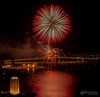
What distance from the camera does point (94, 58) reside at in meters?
55.8

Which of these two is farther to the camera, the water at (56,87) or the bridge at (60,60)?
the bridge at (60,60)

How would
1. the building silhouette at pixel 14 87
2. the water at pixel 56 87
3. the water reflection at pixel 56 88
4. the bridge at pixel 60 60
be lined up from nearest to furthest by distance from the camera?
the building silhouette at pixel 14 87, the water at pixel 56 87, the water reflection at pixel 56 88, the bridge at pixel 60 60

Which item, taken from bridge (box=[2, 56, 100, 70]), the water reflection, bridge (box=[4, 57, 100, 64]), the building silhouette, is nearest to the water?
the water reflection

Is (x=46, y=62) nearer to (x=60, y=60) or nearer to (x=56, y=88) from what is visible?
(x=60, y=60)

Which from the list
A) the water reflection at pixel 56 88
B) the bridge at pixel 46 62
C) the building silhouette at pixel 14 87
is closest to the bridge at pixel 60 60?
the bridge at pixel 46 62

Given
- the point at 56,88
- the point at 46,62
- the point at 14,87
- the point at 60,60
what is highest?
the point at 60,60

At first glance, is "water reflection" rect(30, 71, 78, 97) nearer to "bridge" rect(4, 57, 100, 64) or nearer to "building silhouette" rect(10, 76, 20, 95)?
"building silhouette" rect(10, 76, 20, 95)

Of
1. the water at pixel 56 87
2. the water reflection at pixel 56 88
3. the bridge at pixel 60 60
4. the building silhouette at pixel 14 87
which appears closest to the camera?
the building silhouette at pixel 14 87

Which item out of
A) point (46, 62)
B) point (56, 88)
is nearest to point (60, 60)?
point (46, 62)

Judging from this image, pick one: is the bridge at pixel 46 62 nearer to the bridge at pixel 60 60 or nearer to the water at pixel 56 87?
the bridge at pixel 60 60

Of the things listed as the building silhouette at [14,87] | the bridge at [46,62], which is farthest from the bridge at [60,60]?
the building silhouette at [14,87]

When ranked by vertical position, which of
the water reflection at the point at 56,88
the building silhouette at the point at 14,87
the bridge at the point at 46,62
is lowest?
the water reflection at the point at 56,88

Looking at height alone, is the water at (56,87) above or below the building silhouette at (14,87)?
below

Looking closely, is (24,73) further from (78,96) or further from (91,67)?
(78,96)
